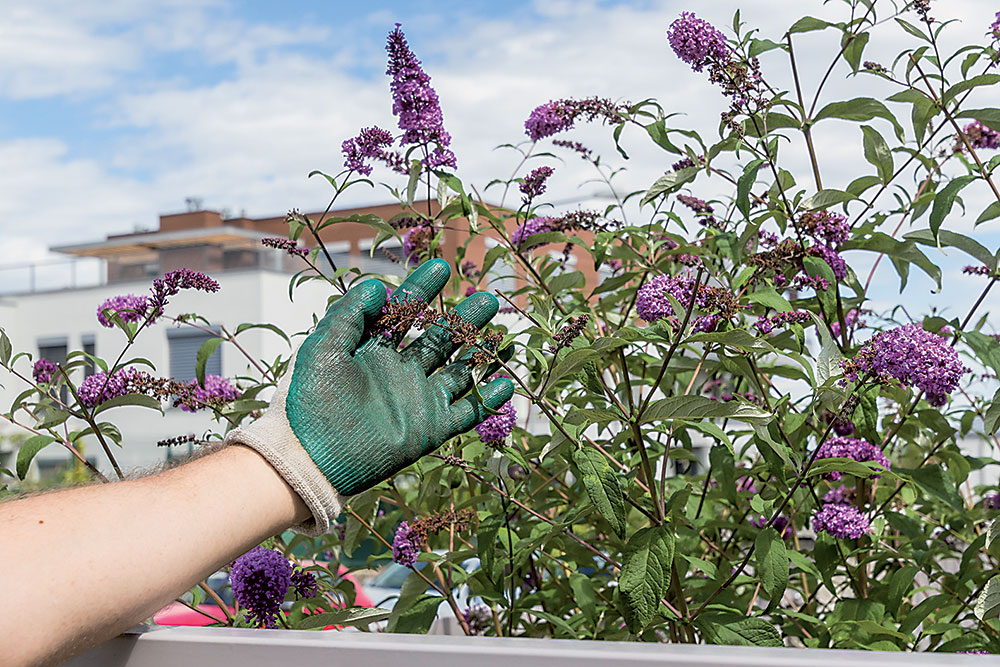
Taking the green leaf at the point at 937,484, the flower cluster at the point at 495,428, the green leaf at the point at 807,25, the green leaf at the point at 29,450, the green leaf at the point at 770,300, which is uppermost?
the green leaf at the point at 807,25

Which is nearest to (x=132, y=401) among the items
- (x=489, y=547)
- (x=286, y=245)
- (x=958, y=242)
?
(x=286, y=245)

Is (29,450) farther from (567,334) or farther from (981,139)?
(981,139)

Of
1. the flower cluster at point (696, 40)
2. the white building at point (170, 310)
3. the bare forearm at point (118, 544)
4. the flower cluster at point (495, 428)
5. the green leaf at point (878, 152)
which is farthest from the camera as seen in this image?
the white building at point (170, 310)

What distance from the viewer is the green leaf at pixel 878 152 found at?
4.89ft

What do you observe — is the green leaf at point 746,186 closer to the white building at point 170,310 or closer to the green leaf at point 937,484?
the green leaf at point 937,484

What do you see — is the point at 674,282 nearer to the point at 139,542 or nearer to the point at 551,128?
the point at 551,128

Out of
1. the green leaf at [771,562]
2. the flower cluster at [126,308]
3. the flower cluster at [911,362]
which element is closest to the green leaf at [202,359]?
A: the flower cluster at [126,308]

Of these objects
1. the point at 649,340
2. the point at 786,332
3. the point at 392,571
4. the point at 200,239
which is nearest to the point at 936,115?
the point at 786,332

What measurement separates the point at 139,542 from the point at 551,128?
3.30 feet

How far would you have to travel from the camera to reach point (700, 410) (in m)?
1.07

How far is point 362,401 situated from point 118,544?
360 millimetres

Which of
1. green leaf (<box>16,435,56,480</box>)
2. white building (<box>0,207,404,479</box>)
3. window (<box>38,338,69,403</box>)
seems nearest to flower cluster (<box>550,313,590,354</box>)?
green leaf (<box>16,435,56,480</box>)

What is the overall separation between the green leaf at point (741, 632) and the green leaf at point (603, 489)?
7.5 inches

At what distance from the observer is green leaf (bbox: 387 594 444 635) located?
138cm
